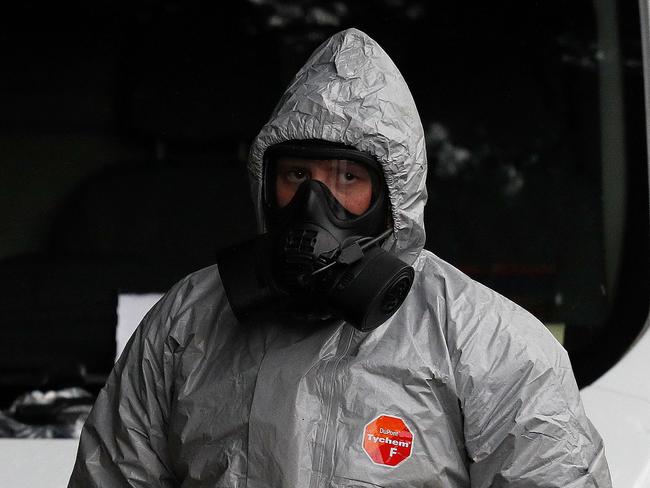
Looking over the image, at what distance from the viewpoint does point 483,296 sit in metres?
1.94

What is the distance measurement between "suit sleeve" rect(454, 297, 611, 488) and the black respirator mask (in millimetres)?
159

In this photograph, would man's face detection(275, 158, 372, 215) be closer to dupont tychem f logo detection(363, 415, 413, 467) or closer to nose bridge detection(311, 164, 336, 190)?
nose bridge detection(311, 164, 336, 190)

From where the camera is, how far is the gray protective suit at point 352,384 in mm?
1818

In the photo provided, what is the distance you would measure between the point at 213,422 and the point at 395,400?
301 millimetres

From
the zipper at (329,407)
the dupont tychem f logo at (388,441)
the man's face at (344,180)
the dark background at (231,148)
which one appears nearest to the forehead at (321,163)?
the man's face at (344,180)

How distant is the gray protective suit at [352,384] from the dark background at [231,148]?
1155 mm

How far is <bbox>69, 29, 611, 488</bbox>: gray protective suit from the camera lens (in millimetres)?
1818

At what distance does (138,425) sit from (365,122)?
Answer: 2.12 ft

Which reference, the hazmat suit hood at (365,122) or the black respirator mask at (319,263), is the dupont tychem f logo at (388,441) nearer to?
the black respirator mask at (319,263)

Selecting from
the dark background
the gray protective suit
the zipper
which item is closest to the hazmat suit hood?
the gray protective suit

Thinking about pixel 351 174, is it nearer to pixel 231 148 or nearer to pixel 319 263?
pixel 319 263

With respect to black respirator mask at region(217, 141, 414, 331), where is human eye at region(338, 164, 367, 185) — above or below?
above

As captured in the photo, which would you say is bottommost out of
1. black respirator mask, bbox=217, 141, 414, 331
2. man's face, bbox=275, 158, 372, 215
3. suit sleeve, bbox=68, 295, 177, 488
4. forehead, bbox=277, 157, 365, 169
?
suit sleeve, bbox=68, 295, 177, 488

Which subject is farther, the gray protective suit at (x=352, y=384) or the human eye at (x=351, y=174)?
the human eye at (x=351, y=174)
